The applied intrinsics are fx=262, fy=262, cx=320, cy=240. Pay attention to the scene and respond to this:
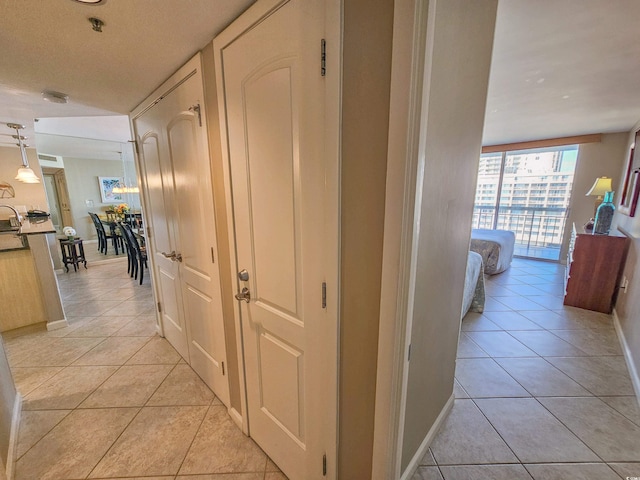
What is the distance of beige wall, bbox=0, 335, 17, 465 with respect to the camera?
1385 millimetres

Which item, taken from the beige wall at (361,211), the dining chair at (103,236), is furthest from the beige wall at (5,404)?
the dining chair at (103,236)

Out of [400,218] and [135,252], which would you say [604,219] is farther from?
[135,252]

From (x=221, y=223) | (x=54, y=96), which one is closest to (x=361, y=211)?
(x=221, y=223)

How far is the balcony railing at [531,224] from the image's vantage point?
17.2 ft

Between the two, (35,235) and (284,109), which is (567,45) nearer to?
(284,109)

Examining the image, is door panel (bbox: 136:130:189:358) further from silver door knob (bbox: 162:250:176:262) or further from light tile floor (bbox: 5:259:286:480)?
light tile floor (bbox: 5:259:286:480)

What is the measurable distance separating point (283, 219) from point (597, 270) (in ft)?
12.7

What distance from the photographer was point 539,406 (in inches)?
69.1

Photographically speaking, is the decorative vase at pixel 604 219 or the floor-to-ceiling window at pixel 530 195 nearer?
the decorative vase at pixel 604 219

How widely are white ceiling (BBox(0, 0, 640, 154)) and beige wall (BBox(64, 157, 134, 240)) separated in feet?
14.9

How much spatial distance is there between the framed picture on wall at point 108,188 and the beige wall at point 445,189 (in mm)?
8860

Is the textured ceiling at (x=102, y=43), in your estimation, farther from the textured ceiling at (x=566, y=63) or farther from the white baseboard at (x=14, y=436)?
the white baseboard at (x=14, y=436)

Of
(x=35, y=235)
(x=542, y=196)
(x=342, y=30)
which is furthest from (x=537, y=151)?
(x=35, y=235)

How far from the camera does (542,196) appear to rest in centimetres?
534
